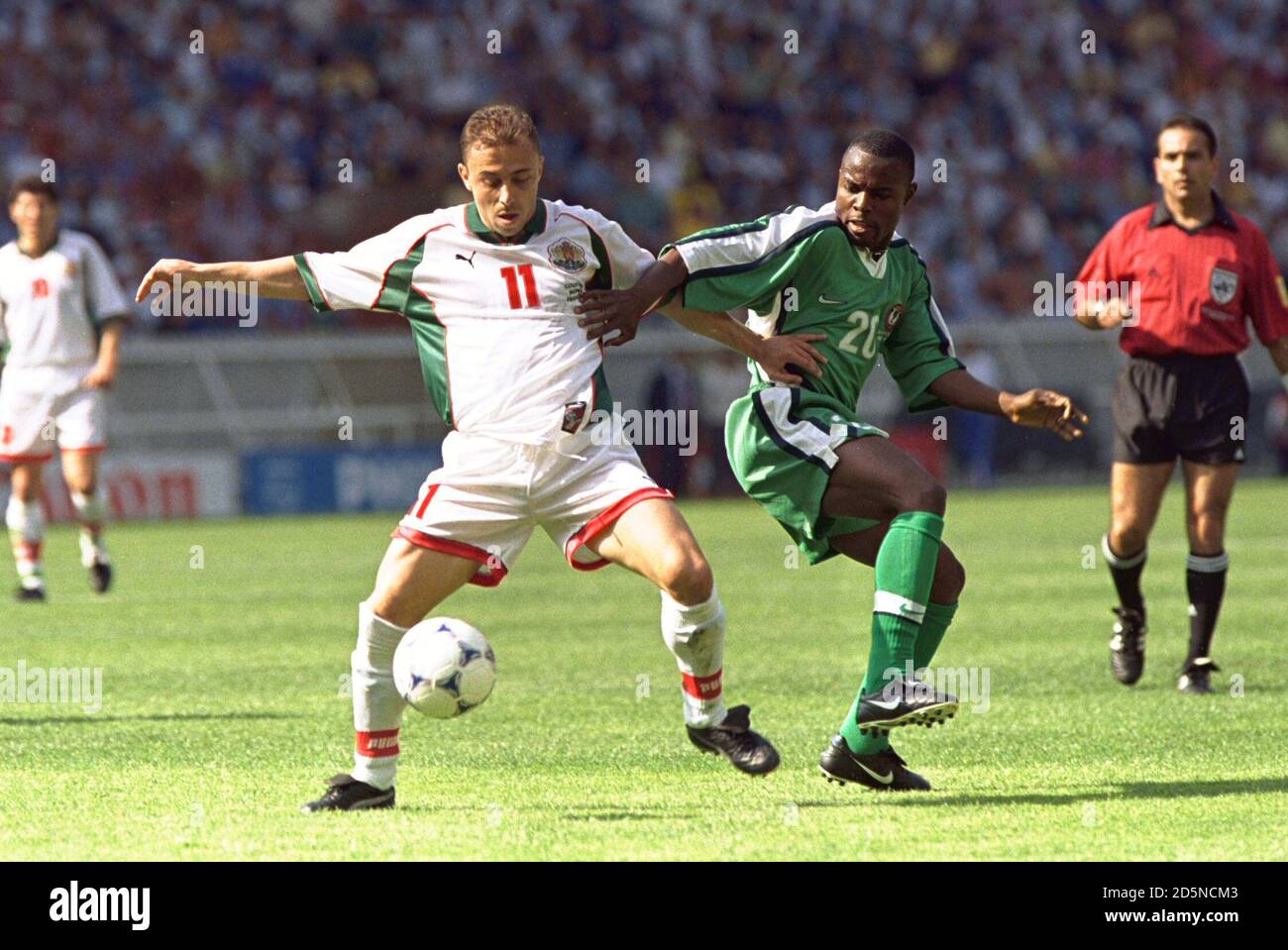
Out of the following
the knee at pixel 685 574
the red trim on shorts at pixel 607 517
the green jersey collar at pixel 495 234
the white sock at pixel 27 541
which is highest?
the green jersey collar at pixel 495 234

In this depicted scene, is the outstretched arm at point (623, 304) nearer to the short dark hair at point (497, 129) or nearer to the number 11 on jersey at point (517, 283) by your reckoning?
the number 11 on jersey at point (517, 283)

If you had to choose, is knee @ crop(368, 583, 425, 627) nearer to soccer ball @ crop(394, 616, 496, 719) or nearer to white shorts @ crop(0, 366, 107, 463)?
soccer ball @ crop(394, 616, 496, 719)

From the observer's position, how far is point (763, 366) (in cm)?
636

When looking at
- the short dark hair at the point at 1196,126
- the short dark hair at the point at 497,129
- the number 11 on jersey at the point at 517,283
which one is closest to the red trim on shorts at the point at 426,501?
the number 11 on jersey at the point at 517,283

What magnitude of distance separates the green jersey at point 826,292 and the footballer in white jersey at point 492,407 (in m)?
0.39

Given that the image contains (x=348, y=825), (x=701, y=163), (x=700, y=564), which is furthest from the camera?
(x=701, y=163)

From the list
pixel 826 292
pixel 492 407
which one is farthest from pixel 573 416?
pixel 826 292

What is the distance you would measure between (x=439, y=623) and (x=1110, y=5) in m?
28.4

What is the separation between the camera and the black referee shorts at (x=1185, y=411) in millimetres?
9023

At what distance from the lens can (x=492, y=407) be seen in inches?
238

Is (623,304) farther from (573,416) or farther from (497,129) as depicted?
(497,129)

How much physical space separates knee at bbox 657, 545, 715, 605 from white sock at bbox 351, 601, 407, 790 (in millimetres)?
805
